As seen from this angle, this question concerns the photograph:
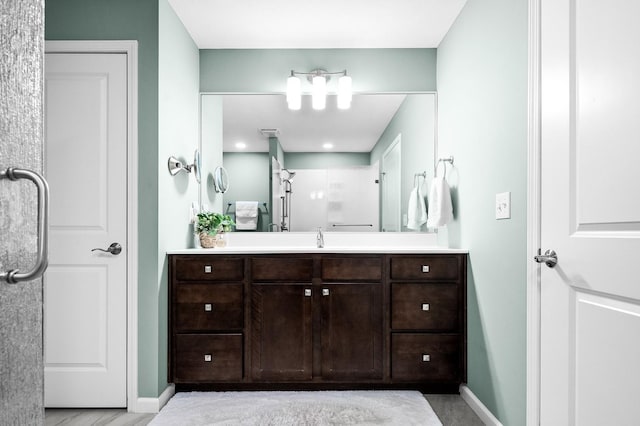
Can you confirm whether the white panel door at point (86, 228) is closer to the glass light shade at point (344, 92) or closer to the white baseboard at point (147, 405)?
the white baseboard at point (147, 405)

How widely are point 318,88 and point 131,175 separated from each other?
1.44 metres

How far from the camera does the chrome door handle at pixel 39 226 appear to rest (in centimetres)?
78

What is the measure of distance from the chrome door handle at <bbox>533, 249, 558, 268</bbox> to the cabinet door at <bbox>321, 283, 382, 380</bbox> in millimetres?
1100

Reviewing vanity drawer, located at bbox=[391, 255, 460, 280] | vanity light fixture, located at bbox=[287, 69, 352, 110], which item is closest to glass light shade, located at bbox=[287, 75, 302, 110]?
vanity light fixture, located at bbox=[287, 69, 352, 110]

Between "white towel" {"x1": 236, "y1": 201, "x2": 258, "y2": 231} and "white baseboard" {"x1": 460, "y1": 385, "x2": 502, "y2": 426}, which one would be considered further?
"white towel" {"x1": 236, "y1": 201, "x2": 258, "y2": 231}

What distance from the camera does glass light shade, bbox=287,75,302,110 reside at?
305 cm

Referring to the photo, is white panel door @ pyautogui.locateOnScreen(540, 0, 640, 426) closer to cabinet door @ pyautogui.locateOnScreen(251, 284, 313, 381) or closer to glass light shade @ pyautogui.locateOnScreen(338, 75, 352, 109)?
cabinet door @ pyautogui.locateOnScreen(251, 284, 313, 381)

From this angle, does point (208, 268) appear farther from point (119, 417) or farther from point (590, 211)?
point (590, 211)

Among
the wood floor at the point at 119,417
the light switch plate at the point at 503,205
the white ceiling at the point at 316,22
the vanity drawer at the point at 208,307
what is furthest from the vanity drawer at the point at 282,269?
the white ceiling at the point at 316,22

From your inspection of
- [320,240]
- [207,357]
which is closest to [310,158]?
[320,240]

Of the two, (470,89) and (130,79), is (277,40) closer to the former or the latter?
(130,79)

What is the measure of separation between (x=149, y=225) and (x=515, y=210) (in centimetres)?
184

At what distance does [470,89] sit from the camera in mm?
2418

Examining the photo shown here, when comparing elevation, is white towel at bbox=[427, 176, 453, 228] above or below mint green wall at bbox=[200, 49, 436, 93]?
below
